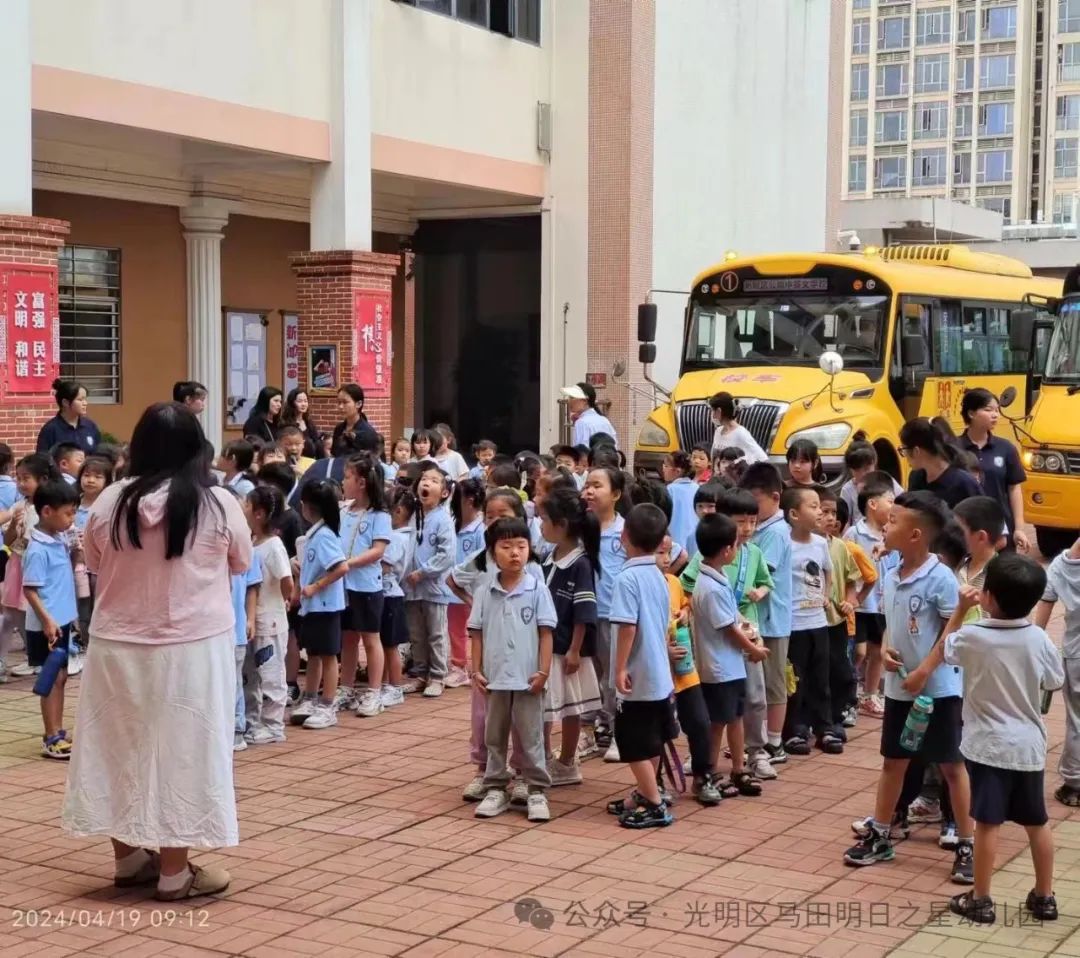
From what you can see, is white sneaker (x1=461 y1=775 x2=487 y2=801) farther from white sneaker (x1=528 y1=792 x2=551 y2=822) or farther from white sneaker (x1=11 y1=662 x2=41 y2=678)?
white sneaker (x1=11 y1=662 x2=41 y2=678)

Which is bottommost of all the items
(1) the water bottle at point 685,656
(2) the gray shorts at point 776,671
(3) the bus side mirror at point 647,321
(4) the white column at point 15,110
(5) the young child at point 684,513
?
(2) the gray shorts at point 776,671

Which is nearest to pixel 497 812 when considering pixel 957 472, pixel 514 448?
pixel 957 472

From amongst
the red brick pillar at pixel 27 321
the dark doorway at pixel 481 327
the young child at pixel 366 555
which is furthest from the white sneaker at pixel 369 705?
the dark doorway at pixel 481 327

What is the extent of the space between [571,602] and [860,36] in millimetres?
88438

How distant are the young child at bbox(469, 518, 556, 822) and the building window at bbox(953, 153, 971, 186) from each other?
86.0 m

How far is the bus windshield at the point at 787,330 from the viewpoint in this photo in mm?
16734

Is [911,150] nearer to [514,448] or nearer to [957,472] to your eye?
[514,448]

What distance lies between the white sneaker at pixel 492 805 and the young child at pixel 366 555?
2138 millimetres

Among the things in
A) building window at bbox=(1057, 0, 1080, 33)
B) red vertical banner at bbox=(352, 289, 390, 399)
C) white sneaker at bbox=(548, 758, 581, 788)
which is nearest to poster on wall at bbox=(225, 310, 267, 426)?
red vertical banner at bbox=(352, 289, 390, 399)

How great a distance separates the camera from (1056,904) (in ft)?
19.4

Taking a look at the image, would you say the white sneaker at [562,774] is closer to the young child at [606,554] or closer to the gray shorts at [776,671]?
the young child at [606,554]

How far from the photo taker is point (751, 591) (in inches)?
300

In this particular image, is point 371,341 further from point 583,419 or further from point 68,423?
point 68,423

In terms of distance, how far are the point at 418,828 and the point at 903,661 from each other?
87.9 inches
